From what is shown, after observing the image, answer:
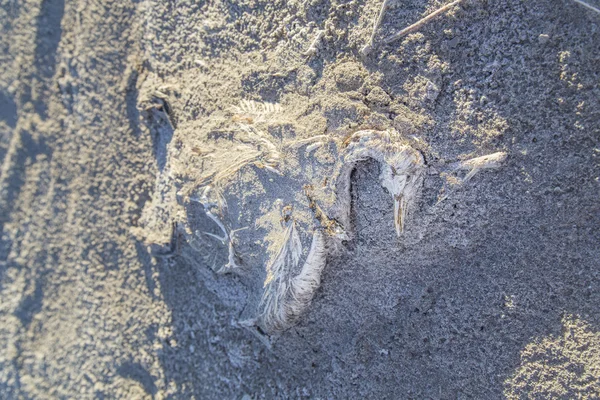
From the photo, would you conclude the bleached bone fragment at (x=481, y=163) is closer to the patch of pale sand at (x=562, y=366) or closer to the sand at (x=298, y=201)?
the sand at (x=298, y=201)

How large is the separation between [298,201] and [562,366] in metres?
1.07

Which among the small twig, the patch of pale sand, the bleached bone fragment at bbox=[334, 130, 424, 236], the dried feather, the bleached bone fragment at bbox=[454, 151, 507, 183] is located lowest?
the patch of pale sand

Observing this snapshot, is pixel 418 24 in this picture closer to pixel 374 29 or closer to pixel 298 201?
pixel 374 29

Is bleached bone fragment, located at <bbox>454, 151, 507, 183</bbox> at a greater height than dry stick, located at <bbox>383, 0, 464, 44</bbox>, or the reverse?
dry stick, located at <bbox>383, 0, 464, 44</bbox>

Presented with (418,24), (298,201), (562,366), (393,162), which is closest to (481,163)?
(393,162)

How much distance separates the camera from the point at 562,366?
1.40 meters

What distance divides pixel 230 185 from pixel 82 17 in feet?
4.11

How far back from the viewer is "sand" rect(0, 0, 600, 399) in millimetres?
1335

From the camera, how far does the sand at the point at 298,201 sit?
133 cm

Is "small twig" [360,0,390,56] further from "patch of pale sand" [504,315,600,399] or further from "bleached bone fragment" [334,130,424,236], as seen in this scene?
"patch of pale sand" [504,315,600,399]

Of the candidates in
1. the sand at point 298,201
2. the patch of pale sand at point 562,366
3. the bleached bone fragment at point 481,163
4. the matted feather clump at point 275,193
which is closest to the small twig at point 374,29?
the sand at point 298,201

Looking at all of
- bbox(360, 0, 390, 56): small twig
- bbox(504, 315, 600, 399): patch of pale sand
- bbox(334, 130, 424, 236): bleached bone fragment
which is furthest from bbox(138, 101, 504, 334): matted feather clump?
bbox(504, 315, 600, 399): patch of pale sand

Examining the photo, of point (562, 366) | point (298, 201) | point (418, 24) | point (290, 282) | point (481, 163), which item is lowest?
point (562, 366)

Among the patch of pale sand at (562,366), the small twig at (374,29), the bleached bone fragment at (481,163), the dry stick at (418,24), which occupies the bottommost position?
the patch of pale sand at (562,366)
